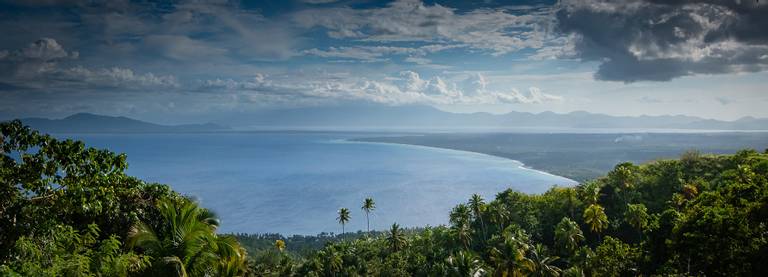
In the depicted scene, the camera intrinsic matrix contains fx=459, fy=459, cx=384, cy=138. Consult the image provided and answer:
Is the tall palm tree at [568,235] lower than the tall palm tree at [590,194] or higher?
lower

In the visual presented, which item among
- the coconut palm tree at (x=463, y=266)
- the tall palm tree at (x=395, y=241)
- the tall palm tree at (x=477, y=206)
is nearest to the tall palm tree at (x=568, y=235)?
the coconut palm tree at (x=463, y=266)

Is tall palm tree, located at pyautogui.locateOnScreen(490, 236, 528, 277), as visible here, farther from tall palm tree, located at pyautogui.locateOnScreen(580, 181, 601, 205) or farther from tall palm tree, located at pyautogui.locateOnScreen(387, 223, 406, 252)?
tall palm tree, located at pyautogui.locateOnScreen(387, 223, 406, 252)

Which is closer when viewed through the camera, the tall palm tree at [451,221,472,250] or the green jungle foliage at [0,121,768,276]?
the green jungle foliage at [0,121,768,276]

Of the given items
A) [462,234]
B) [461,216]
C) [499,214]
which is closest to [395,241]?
[461,216]

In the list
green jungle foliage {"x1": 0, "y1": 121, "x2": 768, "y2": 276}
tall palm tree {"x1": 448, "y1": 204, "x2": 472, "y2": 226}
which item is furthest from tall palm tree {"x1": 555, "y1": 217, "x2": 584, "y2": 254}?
green jungle foliage {"x1": 0, "y1": 121, "x2": 768, "y2": 276}

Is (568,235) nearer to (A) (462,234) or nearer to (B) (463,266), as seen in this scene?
(B) (463,266)

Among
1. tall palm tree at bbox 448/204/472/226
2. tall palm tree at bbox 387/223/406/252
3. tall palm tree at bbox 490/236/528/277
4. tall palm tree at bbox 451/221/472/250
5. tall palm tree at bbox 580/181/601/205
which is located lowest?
tall palm tree at bbox 387/223/406/252

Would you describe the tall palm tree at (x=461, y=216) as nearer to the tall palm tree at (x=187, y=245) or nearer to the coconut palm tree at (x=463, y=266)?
the coconut palm tree at (x=463, y=266)

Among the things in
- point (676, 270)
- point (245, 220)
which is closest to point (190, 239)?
→ point (676, 270)
